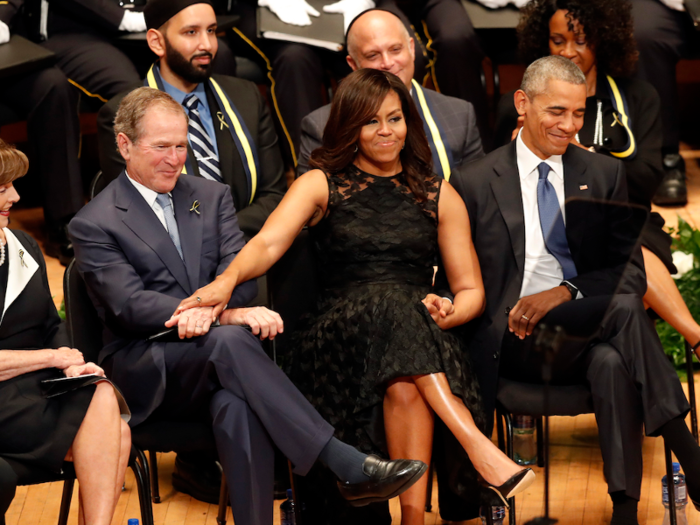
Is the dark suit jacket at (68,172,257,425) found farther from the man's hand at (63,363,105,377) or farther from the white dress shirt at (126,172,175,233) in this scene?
the man's hand at (63,363,105,377)

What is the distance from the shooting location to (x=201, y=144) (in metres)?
3.69

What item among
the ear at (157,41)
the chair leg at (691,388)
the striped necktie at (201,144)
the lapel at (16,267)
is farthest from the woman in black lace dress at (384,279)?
the ear at (157,41)

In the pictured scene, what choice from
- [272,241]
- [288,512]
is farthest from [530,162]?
[288,512]

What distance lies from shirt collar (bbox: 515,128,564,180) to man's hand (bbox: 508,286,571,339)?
1.39ft


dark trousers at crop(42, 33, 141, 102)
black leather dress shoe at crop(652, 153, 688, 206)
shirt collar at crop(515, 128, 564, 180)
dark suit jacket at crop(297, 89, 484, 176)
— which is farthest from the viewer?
black leather dress shoe at crop(652, 153, 688, 206)

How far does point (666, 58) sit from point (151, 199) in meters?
2.68

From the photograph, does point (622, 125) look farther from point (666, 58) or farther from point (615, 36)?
point (666, 58)

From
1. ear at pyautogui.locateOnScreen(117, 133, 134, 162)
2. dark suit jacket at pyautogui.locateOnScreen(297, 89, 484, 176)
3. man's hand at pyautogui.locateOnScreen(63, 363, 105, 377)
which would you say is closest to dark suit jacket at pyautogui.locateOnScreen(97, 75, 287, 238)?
dark suit jacket at pyautogui.locateOnScreen(297, 89, 484, 176)

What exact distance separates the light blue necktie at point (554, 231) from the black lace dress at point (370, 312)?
0.33 m

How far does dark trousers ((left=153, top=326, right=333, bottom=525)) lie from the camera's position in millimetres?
2678

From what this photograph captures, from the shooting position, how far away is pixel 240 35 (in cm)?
462

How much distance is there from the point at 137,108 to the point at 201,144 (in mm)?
690

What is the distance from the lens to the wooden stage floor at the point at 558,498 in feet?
10.2

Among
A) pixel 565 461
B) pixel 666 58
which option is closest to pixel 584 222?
pixel 565 461
